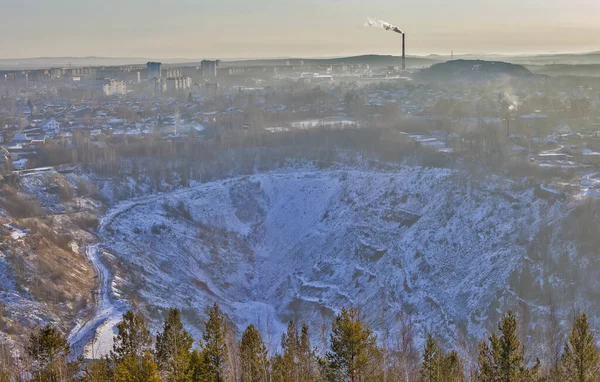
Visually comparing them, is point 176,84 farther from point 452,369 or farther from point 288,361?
point 452,369

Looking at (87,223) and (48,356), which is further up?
(48,356)

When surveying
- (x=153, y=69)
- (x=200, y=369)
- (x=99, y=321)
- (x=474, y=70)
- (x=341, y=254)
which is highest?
(x=153, y=69)

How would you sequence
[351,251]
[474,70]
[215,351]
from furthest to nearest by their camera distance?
[474,70] → [351,251] → [215,351]

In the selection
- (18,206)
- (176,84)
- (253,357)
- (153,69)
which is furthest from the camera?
(153,69)

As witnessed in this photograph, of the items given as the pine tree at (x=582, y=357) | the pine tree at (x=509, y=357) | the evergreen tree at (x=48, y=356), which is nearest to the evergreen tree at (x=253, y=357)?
the evergreen tree at (x=48, y=356)

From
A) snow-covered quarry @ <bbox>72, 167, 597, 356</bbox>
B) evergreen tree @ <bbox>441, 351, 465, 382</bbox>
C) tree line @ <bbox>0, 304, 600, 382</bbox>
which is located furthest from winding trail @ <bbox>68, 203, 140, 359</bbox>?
evergreen tree @ <bbox>441, 351, 465, 382</bbox>

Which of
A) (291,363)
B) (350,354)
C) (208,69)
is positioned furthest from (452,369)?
(208,69)

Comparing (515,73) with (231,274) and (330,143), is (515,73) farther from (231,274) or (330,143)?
(231,274)
